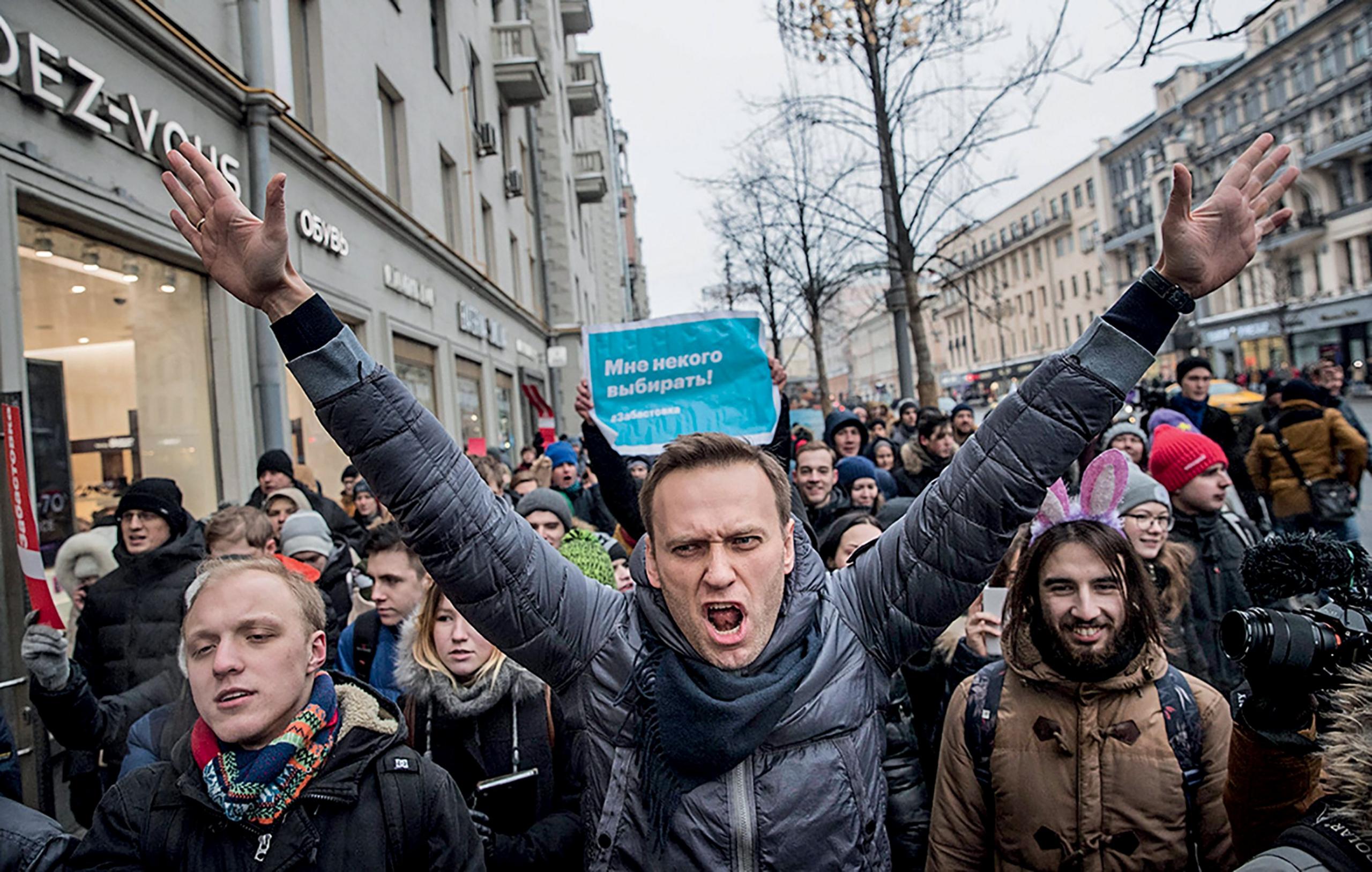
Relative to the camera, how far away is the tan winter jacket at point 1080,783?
2.27 metres

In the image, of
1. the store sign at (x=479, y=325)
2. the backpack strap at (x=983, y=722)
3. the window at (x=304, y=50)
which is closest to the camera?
the backpack strap at (x=983, y=722)

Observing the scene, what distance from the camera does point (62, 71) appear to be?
548 centimetres

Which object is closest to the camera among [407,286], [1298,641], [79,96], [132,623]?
[1298,641]

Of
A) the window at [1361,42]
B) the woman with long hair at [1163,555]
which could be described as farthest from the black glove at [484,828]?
the window at [1361,42]

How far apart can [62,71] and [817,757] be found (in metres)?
6.22

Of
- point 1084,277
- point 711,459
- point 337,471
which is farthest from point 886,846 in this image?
point 1084,277

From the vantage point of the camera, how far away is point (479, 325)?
1739cm

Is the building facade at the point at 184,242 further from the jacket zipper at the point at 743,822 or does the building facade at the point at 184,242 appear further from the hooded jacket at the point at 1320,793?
the hooded jacket at the point at 1320,793

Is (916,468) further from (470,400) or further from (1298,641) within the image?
(470,400)

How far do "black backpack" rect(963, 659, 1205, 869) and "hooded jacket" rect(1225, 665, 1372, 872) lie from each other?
0.63 m

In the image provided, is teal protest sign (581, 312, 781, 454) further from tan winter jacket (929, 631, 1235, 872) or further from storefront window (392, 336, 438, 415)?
storefront window (392, 336, 438, 415)

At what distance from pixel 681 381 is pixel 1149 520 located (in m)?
2.27

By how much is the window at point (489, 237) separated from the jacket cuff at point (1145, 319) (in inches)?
720

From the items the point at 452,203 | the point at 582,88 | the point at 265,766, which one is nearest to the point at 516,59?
the point at 452,203
